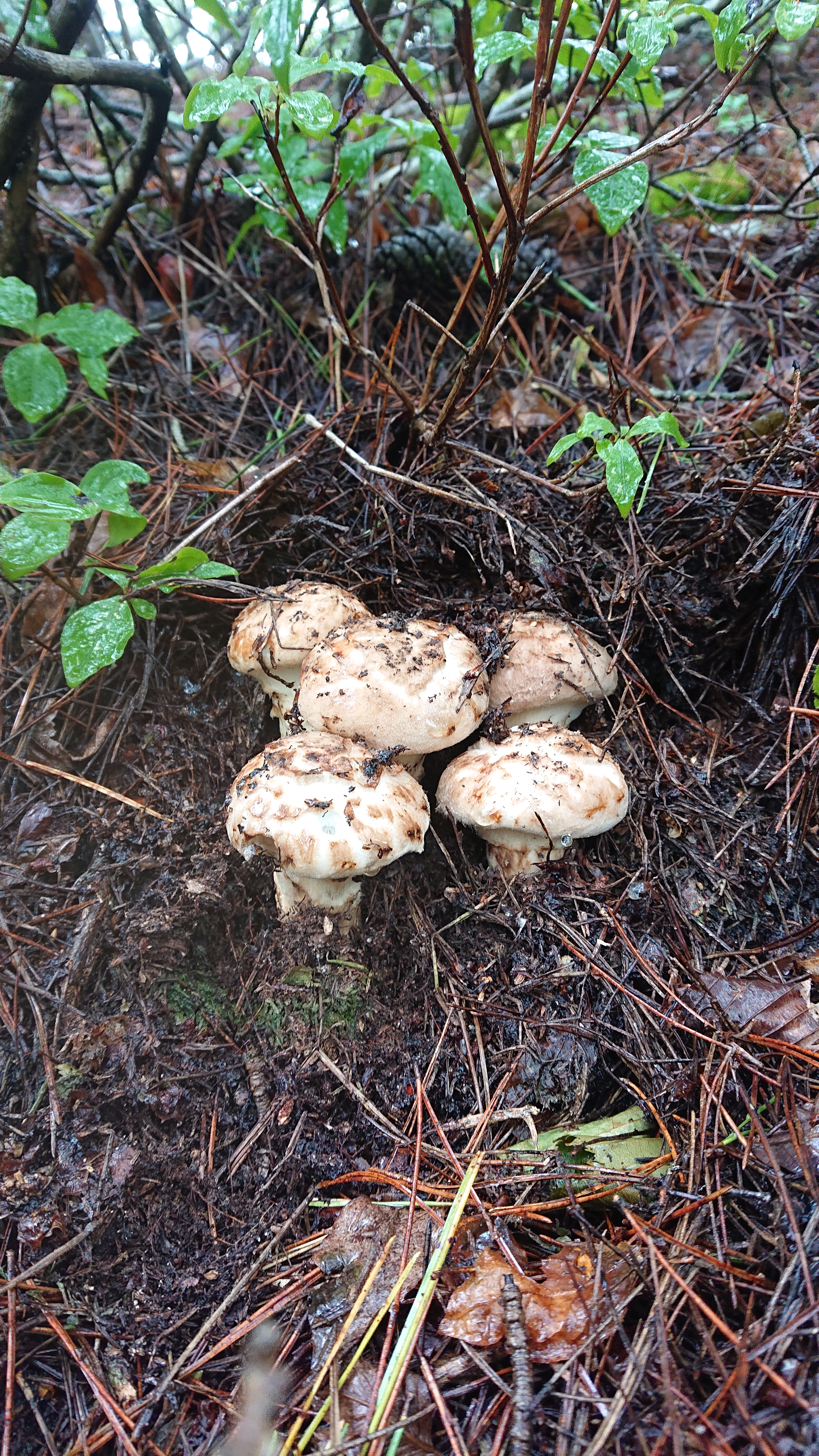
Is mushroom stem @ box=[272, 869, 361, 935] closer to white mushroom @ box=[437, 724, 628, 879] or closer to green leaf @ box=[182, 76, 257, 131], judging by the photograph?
white mushroom @ box=[437, 724, 628, 879]

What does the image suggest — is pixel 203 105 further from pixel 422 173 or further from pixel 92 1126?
pixel 92 1126

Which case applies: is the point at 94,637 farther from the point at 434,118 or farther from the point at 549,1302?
the point at 549,1302

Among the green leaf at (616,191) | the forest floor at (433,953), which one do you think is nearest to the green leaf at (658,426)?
the forest floor at (433,953)

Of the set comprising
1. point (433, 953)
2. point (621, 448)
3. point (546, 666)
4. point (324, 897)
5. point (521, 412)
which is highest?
point (521, 412)

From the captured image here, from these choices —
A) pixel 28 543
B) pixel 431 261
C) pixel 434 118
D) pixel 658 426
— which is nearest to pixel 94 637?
pixel 28 543

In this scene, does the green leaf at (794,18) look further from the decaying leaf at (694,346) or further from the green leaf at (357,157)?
the decaying leaf at (694,346)

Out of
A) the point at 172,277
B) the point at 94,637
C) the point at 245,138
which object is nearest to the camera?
the point at 94,637

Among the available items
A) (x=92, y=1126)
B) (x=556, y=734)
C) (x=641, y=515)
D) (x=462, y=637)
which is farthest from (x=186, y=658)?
(x=641, y=515)
